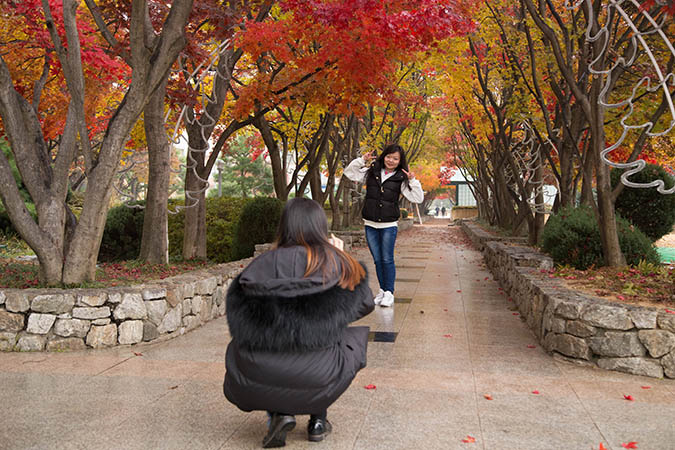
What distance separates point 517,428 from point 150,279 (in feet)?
15.4

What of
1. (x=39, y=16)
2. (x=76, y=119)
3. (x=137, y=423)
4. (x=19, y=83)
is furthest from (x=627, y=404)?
(x=19, y=83)

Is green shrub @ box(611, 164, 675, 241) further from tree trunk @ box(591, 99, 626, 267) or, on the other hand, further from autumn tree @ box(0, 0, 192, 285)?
autumn tree @ box(0, 0, 192, 285)

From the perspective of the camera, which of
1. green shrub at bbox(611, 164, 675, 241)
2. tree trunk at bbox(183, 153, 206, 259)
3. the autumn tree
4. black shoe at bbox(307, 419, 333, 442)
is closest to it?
black shoe at bbox(307, 419, 333, 442)

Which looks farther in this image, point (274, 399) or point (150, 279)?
point (150, 279)

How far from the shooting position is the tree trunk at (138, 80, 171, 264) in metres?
8.14

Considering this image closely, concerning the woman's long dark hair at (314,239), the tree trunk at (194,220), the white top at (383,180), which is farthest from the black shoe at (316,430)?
the tree trunk at (194,220)

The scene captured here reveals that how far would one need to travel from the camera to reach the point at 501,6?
11242 mm

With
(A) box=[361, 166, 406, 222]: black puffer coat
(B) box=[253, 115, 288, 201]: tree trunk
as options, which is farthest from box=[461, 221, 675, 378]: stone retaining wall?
(B) box=[253, 115, 288, 201]: tree trunk

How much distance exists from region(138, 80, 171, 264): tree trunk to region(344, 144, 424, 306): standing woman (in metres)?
2.60

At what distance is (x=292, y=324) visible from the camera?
3.02 meters

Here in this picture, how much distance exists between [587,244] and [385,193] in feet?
9.43

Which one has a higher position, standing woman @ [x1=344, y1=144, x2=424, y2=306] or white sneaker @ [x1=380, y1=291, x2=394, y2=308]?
standing woman @ [x1=344, y1=144, x2=424, y2=306]

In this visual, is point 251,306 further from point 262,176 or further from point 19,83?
point 262,176

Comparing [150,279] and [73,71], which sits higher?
[73,71]
